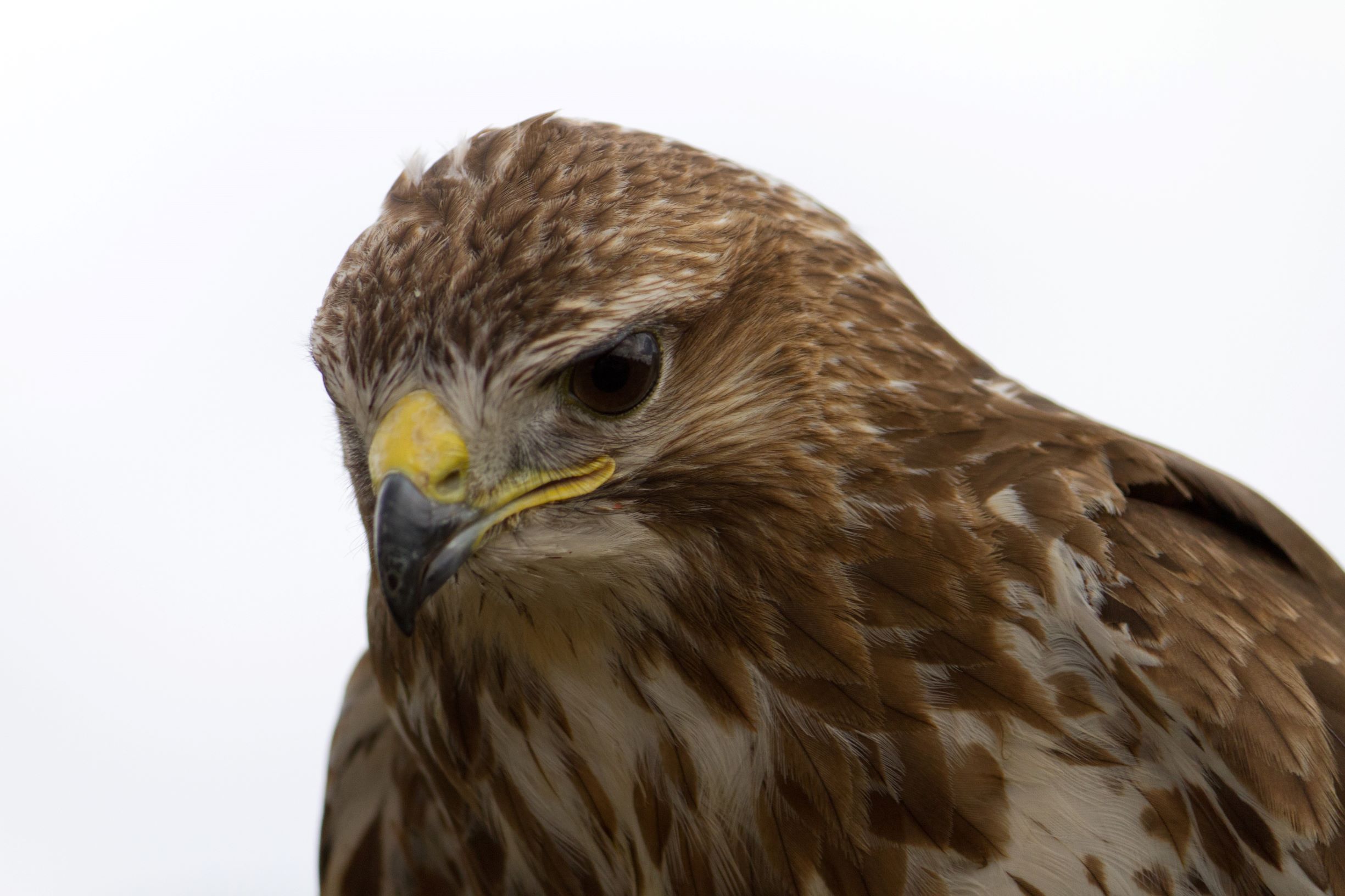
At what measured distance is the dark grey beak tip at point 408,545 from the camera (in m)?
1.46

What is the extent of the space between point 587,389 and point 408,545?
29cm

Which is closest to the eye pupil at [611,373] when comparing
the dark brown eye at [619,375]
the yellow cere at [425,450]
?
the dark brown eye at [619,375]

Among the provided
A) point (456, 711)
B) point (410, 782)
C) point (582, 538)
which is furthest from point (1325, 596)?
point (410, 782)

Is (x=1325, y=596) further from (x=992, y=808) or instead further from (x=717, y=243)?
(x=717, y=243)

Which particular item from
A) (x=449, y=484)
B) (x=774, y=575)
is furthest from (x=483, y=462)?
(x=774, y=575)

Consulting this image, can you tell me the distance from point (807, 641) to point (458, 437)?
0.54m

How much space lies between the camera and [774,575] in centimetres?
170

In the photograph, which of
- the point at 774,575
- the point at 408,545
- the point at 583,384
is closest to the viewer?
the point at 408,545

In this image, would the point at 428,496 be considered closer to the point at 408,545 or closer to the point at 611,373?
the point at 408,545

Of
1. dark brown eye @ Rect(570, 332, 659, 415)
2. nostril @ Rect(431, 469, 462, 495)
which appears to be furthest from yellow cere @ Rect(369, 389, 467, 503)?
dark brown eye @ Rect(570, 332, 659, 415)

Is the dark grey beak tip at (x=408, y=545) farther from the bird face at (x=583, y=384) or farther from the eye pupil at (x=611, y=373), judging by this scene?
the eye pupil at (x=611, y=373)

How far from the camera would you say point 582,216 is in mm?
1560

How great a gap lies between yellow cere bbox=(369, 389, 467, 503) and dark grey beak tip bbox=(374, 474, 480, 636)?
2 centimetres

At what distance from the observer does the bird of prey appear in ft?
5.10
